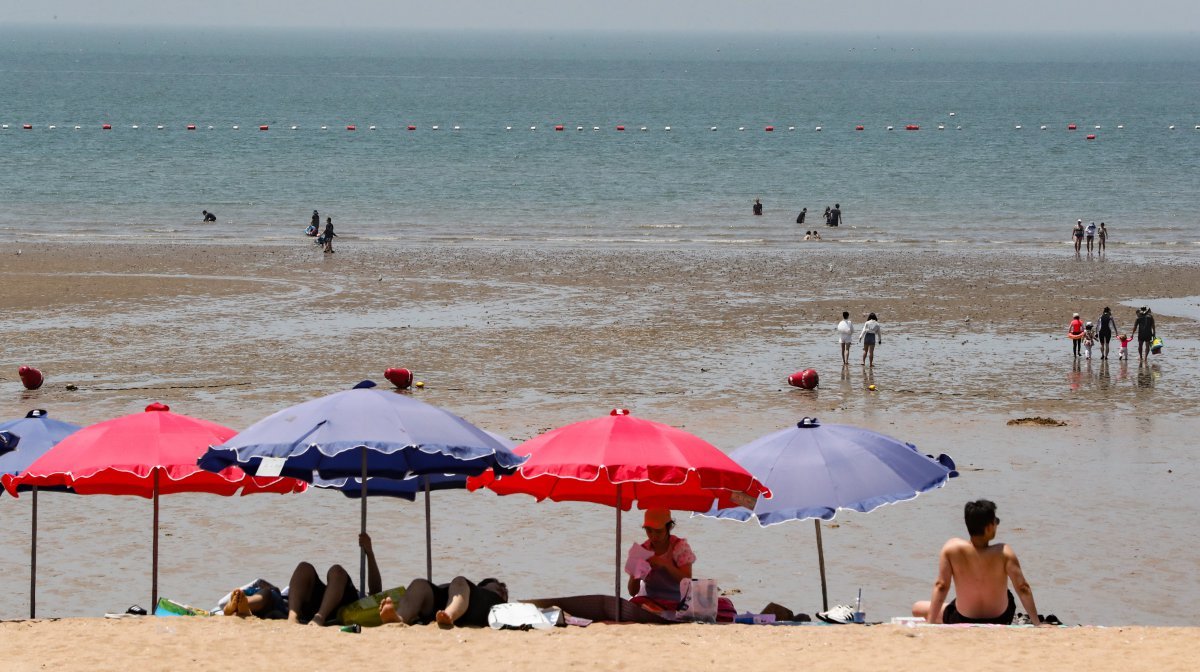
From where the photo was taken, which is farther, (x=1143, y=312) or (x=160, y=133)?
(x=160, y=133)

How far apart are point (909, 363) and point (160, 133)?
98542 millimetres

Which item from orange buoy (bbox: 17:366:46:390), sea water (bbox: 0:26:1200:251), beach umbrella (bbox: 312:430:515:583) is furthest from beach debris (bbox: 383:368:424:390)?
sea water (bbox: 0:26:1200:251)

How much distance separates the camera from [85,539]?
55.5ft

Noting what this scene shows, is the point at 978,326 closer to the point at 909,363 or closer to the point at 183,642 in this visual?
the point at 909,363

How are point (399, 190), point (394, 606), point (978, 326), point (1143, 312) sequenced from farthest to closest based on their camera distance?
point (399, 190) < point (978, 326) < point (1143, 312) < point (394, 606)

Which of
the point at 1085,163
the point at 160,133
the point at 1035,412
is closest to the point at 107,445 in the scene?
the point at 1035,412

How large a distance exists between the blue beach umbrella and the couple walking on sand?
16310mm

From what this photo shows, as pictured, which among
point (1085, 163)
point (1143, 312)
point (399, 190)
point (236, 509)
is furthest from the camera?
point (1085, 163)

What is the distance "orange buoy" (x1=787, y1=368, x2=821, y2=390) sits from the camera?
84.5 ft

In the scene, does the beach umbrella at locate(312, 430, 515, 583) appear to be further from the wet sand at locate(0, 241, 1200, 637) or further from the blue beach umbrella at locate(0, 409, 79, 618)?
the blue beach umbrella at locate(0, 409, 79, 618)

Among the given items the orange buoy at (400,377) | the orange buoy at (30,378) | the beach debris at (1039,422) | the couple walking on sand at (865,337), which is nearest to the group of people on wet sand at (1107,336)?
the couple walking on sand at (865,337)

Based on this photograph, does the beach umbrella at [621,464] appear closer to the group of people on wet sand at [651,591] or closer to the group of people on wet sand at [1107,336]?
the group of people on wet sand at [651,591]

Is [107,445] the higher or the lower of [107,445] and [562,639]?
the higher

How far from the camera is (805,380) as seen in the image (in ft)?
84.5
